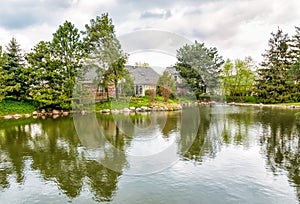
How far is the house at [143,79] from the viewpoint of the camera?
130 feet

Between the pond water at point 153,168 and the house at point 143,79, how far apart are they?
25.5 metres

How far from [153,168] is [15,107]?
2373cm

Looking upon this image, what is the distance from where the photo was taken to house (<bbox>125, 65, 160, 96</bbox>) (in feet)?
130

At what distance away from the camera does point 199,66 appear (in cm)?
4225

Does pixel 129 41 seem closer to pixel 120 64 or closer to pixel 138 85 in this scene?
pixel 120 64

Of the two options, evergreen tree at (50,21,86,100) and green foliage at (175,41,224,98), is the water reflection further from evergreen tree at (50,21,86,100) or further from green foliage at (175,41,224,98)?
green foliage at (175,41,224,98)

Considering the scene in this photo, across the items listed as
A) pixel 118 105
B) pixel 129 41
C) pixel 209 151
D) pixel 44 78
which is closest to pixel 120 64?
pixel 118 105

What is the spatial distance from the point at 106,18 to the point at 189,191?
90.2 feet

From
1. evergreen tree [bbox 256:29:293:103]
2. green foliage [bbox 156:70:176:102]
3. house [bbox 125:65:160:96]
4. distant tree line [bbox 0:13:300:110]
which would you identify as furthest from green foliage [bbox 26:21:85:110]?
evergreen tree [bbox 256:29:293:103]

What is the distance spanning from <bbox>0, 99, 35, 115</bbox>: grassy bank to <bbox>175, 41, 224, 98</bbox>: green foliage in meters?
25.4

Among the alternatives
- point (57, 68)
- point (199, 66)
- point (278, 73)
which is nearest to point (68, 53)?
point (57, 68)

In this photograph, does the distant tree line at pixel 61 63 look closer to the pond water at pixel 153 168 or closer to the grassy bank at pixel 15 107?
the grassy bank at pixel 15 107

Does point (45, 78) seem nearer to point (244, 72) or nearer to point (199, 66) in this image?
point (199, 66)

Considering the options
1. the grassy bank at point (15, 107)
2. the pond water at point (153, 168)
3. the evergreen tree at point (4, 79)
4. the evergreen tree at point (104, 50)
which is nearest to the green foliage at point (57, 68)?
the grassy bank at point (15, 107)
